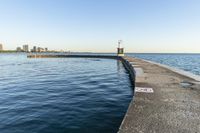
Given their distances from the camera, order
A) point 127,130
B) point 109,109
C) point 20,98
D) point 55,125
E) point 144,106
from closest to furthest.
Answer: point 127,130 → point 144,106 → point 55,125 → point 109,109 → point 20,98

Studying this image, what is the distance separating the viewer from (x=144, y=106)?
18.1 ft

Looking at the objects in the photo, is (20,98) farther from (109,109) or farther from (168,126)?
(168,126)

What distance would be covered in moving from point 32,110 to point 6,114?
3.54 feet

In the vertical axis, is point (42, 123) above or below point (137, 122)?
below

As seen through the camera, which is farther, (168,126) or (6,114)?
(6,114)

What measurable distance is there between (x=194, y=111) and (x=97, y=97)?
5.72 meters

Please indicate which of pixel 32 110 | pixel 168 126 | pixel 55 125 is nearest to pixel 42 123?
pixel 55 125

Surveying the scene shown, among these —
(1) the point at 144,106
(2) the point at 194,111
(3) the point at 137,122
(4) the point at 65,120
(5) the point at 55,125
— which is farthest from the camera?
(4) the point at 65,120

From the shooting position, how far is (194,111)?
5.07 m

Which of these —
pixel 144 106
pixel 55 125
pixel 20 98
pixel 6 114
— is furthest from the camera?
pixel 20 98

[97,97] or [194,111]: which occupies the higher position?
[194,111]

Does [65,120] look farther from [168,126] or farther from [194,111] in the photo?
[194,111]

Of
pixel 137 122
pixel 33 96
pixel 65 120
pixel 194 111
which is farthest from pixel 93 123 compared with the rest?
pixel 33 96

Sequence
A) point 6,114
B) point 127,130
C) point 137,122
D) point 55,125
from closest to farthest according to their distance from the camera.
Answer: point 127,130, point 137,122, point 55,125, point 6,114
